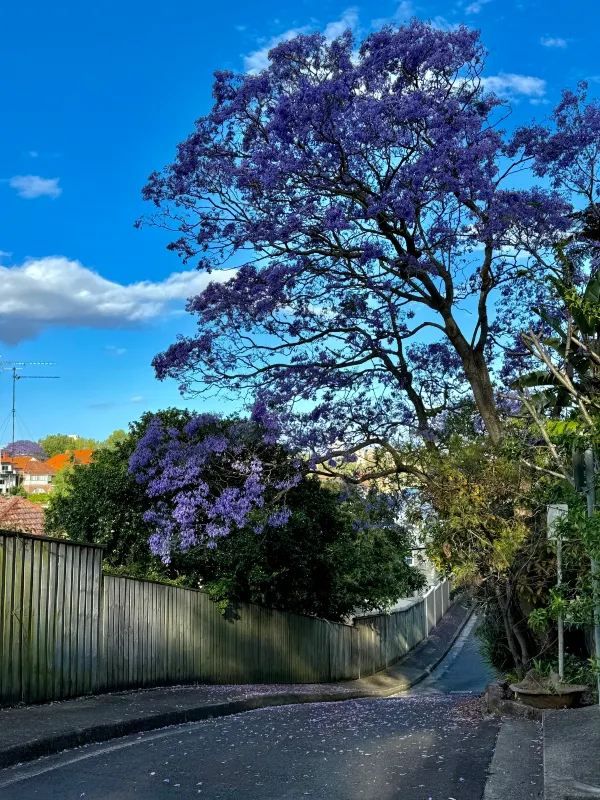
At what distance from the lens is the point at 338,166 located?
47.8 ft

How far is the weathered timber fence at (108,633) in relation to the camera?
1034 centimetres

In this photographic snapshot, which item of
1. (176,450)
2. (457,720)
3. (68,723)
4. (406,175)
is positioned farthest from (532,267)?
(68,723)

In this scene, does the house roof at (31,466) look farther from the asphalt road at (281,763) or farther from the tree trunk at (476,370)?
the asphalt road at (281,763)

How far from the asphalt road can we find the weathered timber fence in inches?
76.4

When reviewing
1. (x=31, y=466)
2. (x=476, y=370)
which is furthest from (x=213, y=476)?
(x=31, y=466)

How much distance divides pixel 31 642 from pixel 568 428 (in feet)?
21.7

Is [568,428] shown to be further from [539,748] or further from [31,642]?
[31,642]

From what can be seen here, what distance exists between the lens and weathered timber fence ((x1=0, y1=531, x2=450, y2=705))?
10.3 metres

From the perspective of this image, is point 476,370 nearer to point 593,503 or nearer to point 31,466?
point 593,503

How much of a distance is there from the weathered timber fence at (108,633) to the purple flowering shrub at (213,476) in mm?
1252

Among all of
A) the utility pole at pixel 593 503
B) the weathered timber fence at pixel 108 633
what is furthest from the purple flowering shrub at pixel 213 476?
the utility pole at pixel 593 503

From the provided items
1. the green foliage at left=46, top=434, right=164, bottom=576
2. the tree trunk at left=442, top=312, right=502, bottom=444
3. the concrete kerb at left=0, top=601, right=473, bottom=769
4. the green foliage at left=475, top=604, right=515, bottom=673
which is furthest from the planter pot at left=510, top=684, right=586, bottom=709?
the green foliage at left=46, top=434, right=164, bottom=576

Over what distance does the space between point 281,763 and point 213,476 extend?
9.50 m

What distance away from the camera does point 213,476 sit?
16.6m
